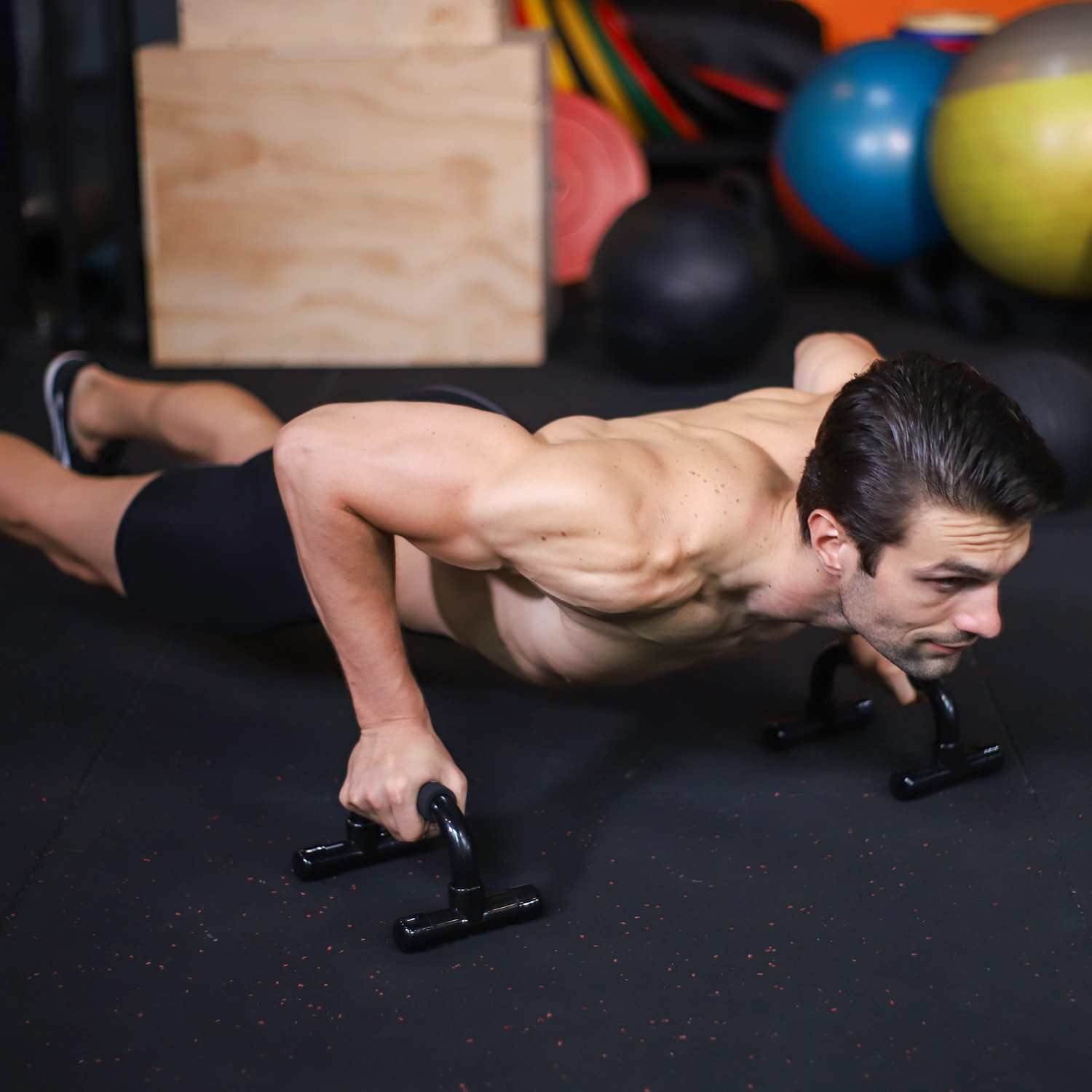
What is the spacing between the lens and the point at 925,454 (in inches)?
51.1

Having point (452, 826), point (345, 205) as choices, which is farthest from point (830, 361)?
point (345, 205)

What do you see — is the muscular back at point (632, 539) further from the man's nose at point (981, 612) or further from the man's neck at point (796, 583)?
the man's nose at point (981, 612)

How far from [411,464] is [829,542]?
0.46 meters

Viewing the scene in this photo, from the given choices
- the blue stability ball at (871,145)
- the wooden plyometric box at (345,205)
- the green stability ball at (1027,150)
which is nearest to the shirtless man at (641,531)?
the wooden plyometric box at (345,205)

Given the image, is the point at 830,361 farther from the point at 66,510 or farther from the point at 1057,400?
the point at 66,510

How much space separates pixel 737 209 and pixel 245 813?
221cm

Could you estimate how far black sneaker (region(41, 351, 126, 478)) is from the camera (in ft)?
7.51

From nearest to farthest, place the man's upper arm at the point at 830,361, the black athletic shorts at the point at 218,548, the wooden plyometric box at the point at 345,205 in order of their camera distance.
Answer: the black athletic shorts at the point at 218,548 → the man's upper arm at the point at 830,361 → the wooden plyometric box at the point at 345,205

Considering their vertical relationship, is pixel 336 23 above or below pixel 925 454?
above

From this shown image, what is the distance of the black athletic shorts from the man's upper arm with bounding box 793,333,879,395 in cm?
47

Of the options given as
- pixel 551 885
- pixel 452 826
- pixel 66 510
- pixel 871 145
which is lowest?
pixel 551 885

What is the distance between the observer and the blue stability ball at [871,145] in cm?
371

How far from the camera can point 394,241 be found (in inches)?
134

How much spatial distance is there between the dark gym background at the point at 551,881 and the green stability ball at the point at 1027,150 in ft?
4.31
